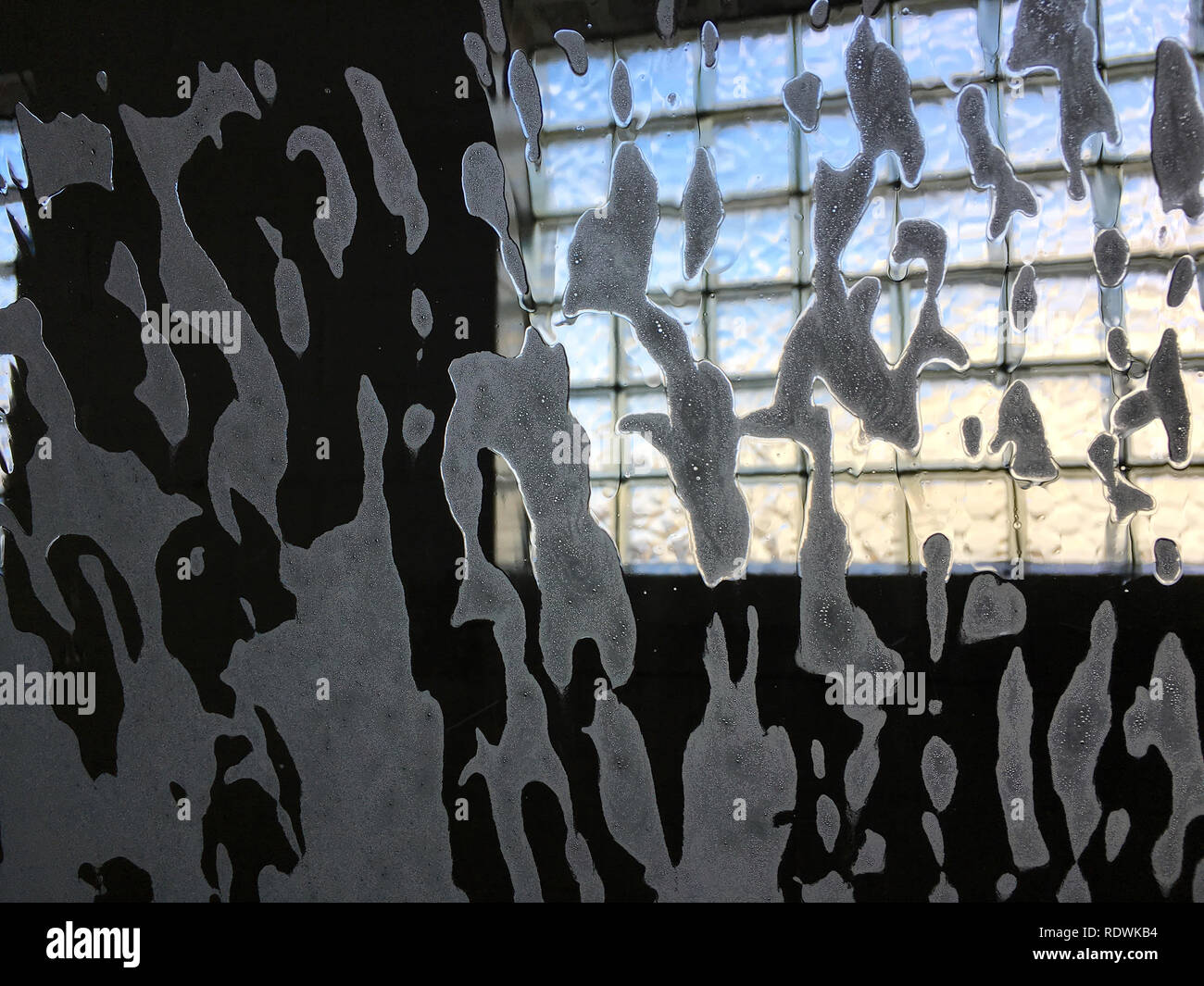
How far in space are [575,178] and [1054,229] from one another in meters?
0.83

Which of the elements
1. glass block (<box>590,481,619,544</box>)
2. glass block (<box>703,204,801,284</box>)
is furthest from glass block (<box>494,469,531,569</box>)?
glass block (<box>703,204,801,284</box>)

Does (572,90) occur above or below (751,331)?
above

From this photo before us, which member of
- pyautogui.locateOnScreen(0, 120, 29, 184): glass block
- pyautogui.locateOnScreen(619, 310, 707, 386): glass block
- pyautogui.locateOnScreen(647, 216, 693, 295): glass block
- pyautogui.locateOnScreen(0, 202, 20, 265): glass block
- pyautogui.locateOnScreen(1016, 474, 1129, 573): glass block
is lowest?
pyautogui.locateOnScreen(1016, 474, 1129, 573): glass block

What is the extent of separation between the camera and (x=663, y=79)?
1.57m

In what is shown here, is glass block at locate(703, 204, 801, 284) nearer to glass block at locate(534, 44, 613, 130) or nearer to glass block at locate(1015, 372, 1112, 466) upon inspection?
glass block at locate(534, 44, 613, 130)

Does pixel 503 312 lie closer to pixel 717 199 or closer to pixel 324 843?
pixel 717 199

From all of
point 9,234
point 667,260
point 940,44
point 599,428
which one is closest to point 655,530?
point 599,428

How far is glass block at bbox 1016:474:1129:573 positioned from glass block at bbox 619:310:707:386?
1.98 feet

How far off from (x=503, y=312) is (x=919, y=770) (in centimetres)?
107

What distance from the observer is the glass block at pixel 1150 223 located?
4.96ft

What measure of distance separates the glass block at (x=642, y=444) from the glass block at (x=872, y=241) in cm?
40

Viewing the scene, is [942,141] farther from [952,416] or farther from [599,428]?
[599,428]

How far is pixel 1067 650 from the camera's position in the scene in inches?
59.2

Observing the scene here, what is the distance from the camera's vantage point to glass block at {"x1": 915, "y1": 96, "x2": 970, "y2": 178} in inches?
60.4
